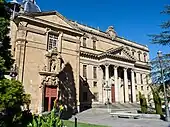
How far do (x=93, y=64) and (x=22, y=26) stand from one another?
1720 cm

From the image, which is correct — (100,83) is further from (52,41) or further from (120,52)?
(52,41)

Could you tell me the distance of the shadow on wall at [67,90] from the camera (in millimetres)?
25094

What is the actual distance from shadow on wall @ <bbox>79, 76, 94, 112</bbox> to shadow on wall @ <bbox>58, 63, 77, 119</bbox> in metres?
6.76

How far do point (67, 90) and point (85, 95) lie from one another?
884 centimetres

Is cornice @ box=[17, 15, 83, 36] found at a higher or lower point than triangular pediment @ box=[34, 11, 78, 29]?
lower

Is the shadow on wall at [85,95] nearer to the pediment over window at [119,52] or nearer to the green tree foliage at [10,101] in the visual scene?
the pediment over window at [119,52]

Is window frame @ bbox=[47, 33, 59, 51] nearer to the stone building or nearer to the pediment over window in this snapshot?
the stone building

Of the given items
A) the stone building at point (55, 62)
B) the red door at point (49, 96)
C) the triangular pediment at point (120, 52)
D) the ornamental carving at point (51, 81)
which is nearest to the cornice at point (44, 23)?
the stone building at point (55, 62)

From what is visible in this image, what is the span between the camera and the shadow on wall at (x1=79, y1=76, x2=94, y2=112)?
32.9m

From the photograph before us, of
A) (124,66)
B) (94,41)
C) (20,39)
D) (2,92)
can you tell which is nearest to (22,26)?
(20,39)

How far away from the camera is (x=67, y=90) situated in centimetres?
2564

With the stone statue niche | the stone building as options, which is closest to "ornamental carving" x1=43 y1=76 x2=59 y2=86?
the stone building

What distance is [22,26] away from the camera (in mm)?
23547

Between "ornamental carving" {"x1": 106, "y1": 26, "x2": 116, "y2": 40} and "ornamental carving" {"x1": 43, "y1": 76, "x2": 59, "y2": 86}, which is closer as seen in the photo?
"ornamental carving" {"x1": 43, "y1": 76, "x2": 59, "y2": 86}
